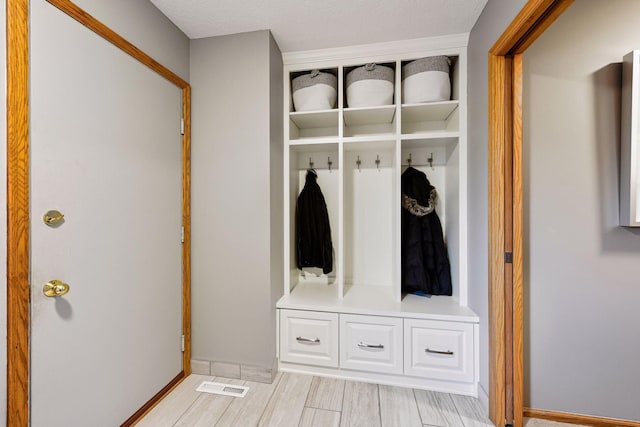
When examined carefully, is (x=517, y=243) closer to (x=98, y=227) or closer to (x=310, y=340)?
(x=310, y=340)

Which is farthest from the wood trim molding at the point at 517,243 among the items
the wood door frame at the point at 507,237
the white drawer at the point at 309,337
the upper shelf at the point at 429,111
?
the white drawer at the point at 309,337

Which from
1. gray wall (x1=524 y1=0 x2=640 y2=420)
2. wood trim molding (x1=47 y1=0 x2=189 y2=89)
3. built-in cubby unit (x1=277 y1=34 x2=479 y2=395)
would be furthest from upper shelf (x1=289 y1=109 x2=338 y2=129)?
gray wall (x1=524 y1=0 x2=640 y2=420)

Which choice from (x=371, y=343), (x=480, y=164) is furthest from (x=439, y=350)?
(x=480, y=164)

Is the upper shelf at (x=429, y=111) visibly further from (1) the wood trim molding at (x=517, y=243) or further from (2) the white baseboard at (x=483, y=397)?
(2) the white baseboard at (x=483, y=397)

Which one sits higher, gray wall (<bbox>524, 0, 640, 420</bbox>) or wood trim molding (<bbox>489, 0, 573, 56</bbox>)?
wood trim molding (<bbox>489, 0, 573, 56</bbox>)

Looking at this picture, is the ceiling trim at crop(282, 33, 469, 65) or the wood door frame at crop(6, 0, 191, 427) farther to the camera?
the ceiling trim at crop(282, 33, 469, 65)

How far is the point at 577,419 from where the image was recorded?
143 centimetres

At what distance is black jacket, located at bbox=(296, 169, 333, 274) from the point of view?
2.15m

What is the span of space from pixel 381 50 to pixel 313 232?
1387 mm

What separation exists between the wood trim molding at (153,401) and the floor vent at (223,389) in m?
0.16

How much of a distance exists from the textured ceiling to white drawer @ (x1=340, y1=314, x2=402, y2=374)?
182cm

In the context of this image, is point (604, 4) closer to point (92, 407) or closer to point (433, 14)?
point (433, 14)

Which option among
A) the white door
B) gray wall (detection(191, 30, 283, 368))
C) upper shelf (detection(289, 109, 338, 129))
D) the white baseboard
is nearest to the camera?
the white door

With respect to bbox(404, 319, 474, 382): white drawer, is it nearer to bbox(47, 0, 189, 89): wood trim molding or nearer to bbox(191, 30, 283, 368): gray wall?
bbox(191, 30, 283, 368): gray wall
